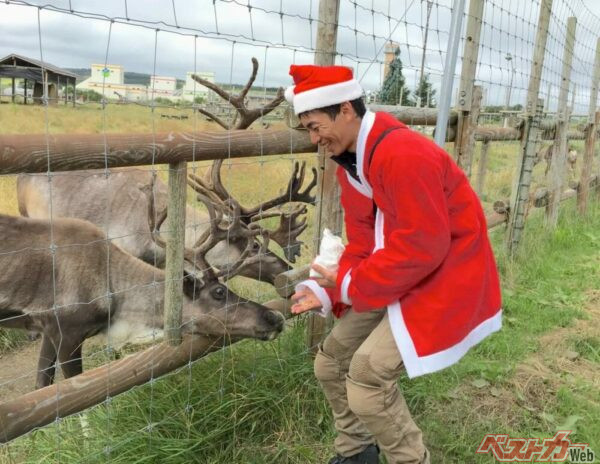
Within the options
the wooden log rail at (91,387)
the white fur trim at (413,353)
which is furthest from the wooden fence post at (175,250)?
the white fur trim at (413,353)

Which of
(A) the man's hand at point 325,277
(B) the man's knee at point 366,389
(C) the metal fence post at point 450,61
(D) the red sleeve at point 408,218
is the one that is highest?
(C) the metal fence post at point 450,61

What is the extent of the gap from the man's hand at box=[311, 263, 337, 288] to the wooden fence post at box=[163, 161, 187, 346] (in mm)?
715

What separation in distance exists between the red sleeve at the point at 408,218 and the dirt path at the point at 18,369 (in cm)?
326

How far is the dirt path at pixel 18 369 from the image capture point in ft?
15.2

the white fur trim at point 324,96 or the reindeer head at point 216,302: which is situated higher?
the white fur trim at point 324,96

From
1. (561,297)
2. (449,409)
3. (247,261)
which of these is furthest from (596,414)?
(247,261)

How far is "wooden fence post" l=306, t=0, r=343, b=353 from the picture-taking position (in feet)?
11.2

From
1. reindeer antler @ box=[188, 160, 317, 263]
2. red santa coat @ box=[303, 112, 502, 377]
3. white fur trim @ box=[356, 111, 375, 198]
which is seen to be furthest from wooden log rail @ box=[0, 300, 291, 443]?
reindeer antler @ box=[188, 160, 317, 263]

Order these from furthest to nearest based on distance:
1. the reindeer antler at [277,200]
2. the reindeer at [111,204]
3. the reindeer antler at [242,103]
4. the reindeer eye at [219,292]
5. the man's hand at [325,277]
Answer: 1. the reindeer at [111,204]
2. the reindeer antler at [277,200]
3. the reindeer antler at [242,103]
4. the reindeer eye at [219,292]
5. the man's hand at [325,277]

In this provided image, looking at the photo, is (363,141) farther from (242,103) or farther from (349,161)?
(242,103)

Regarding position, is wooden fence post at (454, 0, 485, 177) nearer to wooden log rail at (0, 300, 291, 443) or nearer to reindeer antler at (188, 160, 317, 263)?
reindeer antler at (188, 160, 317, 263)

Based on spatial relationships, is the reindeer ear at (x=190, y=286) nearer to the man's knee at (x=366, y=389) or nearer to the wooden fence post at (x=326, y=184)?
the wooden fence post at (x=326, y=184)

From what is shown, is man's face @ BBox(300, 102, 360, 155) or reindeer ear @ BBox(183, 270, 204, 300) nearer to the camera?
man's face @ BBox(300, 102, 360, 155)

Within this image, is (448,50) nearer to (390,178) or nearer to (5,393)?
(390,178)
